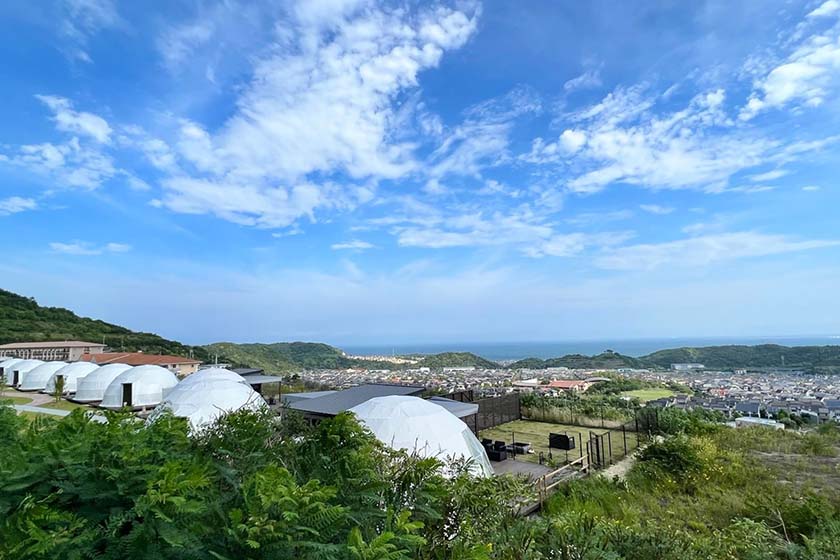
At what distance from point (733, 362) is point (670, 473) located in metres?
48.8

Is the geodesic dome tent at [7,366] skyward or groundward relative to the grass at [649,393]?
skyward

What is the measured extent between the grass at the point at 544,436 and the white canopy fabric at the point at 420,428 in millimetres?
4089

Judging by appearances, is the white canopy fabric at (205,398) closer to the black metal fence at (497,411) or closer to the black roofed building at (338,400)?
the black roofed building at (338,400)

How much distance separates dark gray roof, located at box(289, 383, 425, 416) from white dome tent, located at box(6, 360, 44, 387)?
1158 inches

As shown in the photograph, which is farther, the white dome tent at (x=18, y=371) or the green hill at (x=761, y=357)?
the green hill at (x=761, y=357)

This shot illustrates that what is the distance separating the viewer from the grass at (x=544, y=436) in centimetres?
1297

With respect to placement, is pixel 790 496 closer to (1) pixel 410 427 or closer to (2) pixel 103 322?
(1) pixel 410 427

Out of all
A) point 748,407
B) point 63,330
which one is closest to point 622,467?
point 748,407

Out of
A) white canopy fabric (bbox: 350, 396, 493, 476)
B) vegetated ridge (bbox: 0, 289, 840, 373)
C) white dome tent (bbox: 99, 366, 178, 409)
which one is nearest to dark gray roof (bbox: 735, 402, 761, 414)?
white canopy fabric (bbox: 350, 396, 493, 476)

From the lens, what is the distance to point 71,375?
27.5 m

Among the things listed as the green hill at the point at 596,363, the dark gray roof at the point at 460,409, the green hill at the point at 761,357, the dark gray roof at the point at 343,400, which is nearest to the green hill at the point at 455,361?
the green hill at the point at 596,363

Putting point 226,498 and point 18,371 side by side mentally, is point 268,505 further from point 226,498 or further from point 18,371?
point 18,371

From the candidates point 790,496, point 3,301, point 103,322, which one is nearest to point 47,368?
point 790,496

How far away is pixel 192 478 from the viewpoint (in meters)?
2.28
